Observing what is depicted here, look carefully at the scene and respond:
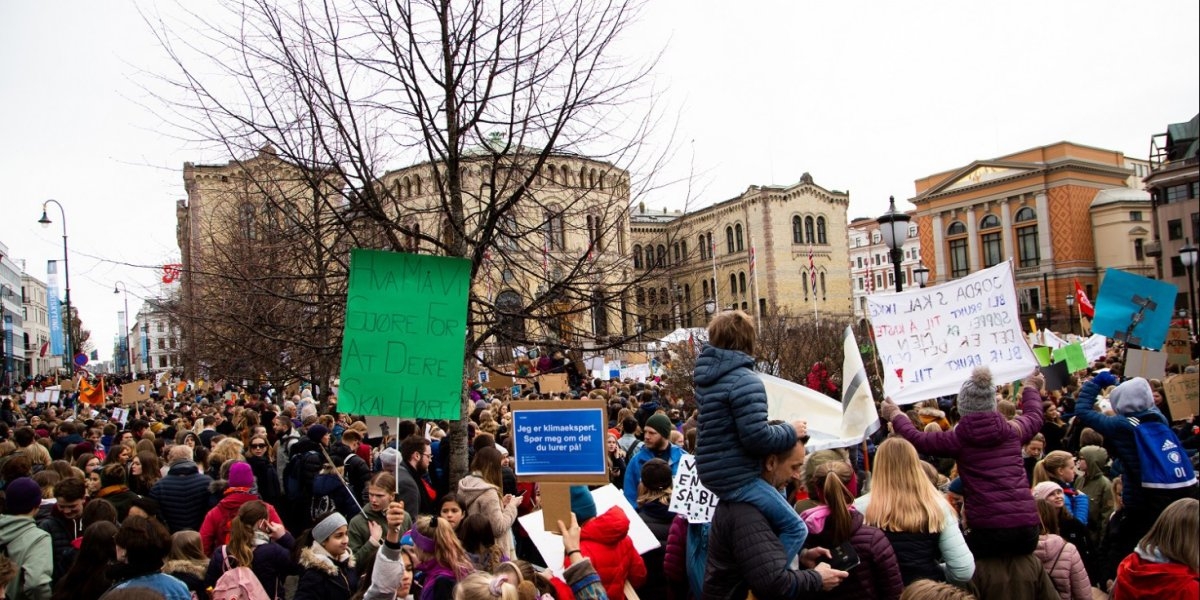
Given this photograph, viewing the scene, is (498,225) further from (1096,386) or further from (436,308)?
(1096,386)

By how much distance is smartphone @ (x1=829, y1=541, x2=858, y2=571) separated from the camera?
376cm

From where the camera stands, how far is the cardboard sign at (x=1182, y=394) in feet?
27.8

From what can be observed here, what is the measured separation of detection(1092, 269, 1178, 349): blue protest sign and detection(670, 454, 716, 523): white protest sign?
6737mm

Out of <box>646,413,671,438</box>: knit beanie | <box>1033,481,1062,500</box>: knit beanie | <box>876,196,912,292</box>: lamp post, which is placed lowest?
<box>1033,481,1062,500</box>: knit beanie

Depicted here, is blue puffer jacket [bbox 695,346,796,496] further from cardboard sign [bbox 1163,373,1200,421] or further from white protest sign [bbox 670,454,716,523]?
cardboard sign [bbox 1163,373,1200,421]

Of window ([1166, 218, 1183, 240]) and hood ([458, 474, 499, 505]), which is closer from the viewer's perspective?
hood ([458, 474, 499, 505])

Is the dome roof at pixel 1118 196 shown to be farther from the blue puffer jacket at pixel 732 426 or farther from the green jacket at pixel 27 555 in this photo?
the green jacket at pixel 27 555

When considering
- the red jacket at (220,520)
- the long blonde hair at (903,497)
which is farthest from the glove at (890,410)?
the red jacket at (220,520)

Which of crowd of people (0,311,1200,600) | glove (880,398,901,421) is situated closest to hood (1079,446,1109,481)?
crowd of people (0,311,1200,600)

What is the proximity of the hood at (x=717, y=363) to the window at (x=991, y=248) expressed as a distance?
255 ft

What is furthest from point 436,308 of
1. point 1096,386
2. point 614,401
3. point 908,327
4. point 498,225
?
point 614,401

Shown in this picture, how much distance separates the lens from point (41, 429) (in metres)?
15.2

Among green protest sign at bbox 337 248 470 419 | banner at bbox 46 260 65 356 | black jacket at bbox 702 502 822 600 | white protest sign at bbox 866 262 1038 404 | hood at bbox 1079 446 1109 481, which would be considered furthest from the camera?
banner at bbox 46 260 65 356

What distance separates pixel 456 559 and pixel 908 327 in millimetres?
5060
